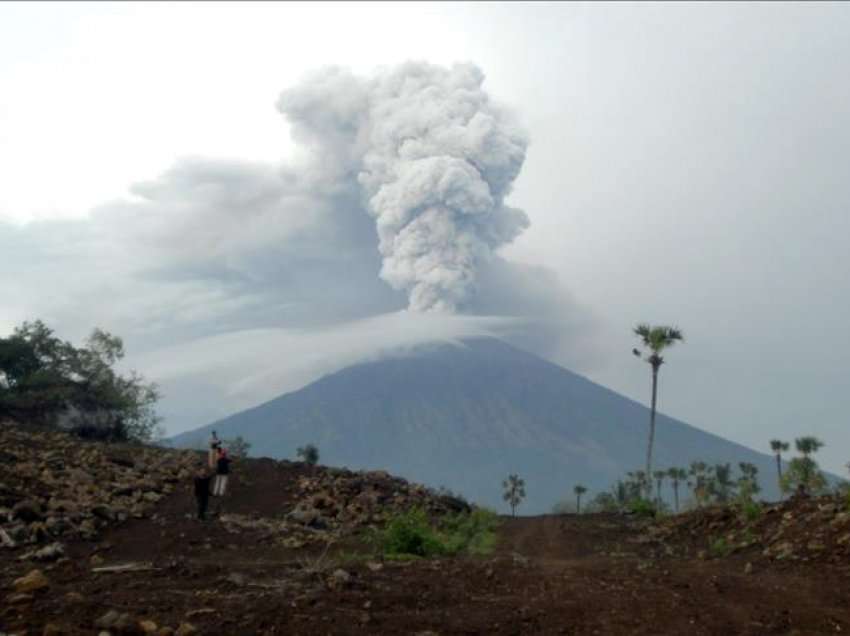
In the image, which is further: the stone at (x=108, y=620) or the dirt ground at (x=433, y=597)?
the dirt ground at (x=433, y=597)

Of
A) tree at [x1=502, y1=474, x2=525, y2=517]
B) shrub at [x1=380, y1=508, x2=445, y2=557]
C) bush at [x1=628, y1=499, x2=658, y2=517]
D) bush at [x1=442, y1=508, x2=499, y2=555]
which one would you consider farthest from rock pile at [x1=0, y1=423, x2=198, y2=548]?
tree at [x1=502, y1=474, x2=525, y2=517]

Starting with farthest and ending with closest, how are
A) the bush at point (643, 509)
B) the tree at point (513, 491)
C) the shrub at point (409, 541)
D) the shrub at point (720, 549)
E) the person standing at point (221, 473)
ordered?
the tree at point (513, 491) < the bush at point (643, 509) < the person standing at point (221, 473) < the shrub at point (720, 549) < the shrub at point (409, 541)

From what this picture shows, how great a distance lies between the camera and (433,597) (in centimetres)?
762

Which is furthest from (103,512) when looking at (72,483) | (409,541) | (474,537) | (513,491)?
(513,491)

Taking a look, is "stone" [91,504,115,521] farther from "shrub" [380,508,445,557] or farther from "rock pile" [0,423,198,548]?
"shrub" [380,508,445,557]

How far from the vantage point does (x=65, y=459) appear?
1894 cm

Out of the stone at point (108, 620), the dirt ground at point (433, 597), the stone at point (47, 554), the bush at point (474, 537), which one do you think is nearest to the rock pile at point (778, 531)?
the dirt ground at point (433, 597)

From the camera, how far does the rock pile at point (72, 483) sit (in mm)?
12508

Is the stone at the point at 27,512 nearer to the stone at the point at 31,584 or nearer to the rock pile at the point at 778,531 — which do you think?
the stone at the point at 31,584

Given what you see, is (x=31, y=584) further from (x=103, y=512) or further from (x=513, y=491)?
(x=513, y=491)

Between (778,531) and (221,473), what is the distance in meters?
11.3

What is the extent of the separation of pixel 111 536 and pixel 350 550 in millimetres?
3958

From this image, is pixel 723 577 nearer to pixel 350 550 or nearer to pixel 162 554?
pixel 350 550

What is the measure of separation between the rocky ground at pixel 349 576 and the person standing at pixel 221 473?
50cm
